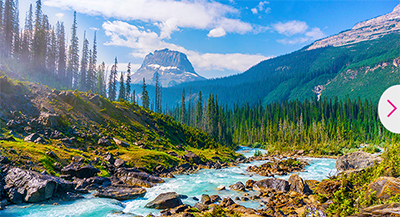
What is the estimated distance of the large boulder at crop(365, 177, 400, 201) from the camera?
42.0 ft

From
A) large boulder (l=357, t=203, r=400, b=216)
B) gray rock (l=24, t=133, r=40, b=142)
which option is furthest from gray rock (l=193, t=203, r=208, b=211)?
gray rock (l=24, t=133, r=40, b=142)

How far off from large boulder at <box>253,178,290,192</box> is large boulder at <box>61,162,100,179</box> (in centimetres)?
1801

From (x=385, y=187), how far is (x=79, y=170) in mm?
25360

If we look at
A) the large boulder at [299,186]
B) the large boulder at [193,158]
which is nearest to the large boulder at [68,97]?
the large boulder at [193,158]

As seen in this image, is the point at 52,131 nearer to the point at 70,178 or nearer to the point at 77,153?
the point at 77,153

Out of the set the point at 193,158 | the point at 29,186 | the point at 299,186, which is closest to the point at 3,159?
the point at 29,186

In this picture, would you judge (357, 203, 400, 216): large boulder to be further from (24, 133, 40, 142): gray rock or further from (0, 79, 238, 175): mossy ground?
(24, 133, 40, 142): gray rock

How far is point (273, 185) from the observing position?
77.8 ft

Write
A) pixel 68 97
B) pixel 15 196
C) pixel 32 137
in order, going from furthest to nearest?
1. pixel 68 97
2. pixel 32 137
3. pixel 15 196

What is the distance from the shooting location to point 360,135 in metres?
114

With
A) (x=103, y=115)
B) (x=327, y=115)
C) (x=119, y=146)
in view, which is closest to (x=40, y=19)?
(x=103, y=115)

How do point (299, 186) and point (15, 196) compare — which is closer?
point (15, 196)

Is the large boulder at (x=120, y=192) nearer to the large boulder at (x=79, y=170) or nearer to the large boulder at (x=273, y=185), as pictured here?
the large boulder at (x=79, y=170)

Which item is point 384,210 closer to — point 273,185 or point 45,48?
point 273,185
